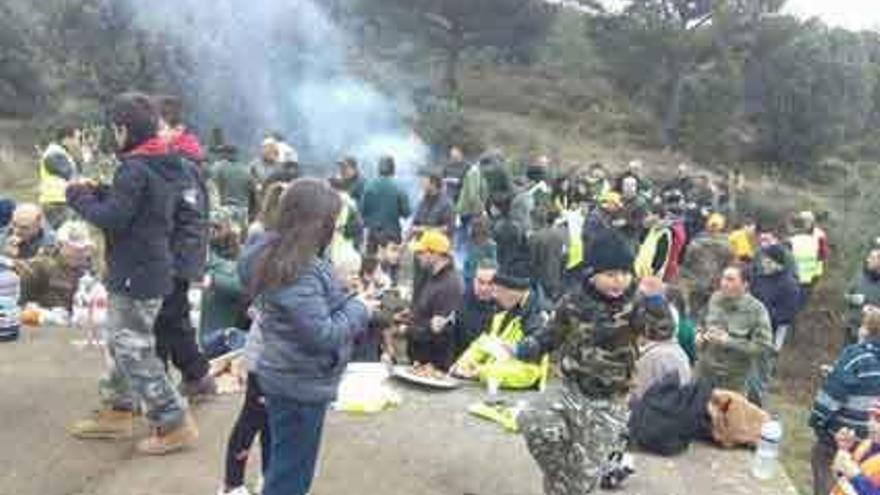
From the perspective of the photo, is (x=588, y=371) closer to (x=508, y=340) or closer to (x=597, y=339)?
(x=597, y=339)

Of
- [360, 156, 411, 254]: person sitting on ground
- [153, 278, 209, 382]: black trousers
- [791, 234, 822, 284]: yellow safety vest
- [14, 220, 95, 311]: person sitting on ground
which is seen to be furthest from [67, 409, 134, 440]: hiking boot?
[791, 234, 822, 284]: yellow safety vest

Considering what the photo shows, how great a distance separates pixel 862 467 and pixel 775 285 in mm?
4842

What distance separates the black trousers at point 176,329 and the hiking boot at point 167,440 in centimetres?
36

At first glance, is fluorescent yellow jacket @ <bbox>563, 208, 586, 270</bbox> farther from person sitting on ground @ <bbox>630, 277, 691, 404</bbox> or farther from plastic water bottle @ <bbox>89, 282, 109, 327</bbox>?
plastic water bottle @ <bbox>89, 282, 109, 327</bbox>

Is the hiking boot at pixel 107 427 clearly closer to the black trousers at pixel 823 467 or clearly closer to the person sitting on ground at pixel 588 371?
the person sitting on ground at pixel 588 371

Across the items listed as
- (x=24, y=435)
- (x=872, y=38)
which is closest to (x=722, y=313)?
(x=24, y=435)

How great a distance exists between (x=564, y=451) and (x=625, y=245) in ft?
3.33

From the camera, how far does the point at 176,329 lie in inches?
228

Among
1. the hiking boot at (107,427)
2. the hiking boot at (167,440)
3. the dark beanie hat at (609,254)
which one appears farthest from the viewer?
the hiking boot at (107,427)

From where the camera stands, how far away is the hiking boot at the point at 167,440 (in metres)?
5.63

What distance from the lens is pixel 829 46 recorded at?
32688 millimetres

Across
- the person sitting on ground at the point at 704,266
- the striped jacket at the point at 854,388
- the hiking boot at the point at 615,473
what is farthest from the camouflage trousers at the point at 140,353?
the person sitting on ground at the point at 704,266

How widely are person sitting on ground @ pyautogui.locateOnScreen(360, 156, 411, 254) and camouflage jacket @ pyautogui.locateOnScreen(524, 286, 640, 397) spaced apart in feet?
24.7

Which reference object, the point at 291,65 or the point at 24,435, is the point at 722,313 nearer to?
the point at 24,435
